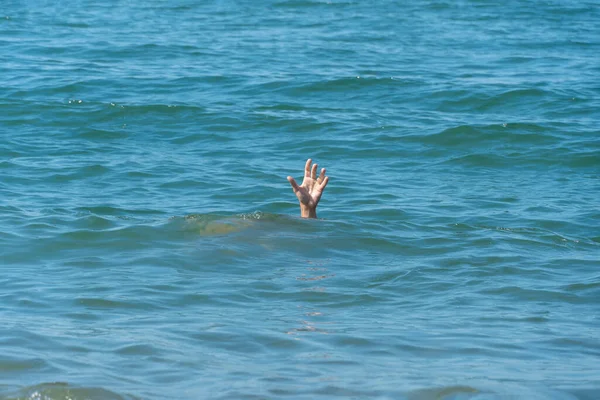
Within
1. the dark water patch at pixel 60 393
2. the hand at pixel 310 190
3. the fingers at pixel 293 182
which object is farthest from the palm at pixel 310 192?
the dark water patch at pixel 60 393

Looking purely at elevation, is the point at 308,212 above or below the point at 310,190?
below

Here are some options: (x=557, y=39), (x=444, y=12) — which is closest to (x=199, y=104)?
(x=557, y=39)

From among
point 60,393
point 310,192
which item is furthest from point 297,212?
point 60,393

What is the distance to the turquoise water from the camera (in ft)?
17.5

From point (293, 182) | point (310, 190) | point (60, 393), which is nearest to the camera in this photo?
point (60, 393)

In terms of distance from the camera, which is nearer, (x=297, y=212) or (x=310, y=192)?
(x=310, y=192)

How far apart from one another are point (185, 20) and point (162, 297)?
55.4 feet

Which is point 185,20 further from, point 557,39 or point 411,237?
point 411,237

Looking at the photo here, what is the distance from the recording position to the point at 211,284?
730cm

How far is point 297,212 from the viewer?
10297 millimetres

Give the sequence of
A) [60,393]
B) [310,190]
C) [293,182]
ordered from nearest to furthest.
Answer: [60,393] < [293,182] < [310,190]

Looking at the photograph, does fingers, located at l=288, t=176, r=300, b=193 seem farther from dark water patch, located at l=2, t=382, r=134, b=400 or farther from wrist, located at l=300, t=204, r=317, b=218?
dark water patch, located at l=2, t=382, r=134, b=400

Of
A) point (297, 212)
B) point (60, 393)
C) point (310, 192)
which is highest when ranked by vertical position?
point (60, 393)

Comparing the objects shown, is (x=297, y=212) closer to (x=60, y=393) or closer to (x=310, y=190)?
(x=310, y=190)
